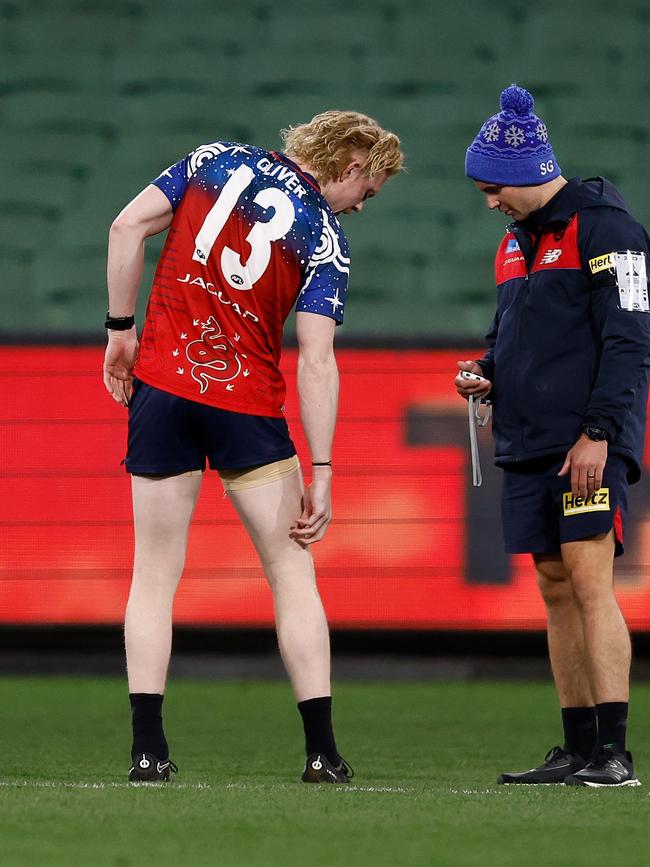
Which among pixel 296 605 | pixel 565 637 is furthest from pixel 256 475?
pixel 565 637

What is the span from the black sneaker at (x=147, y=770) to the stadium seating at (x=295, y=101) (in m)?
4.37

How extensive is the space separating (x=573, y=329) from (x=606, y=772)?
2.96ft

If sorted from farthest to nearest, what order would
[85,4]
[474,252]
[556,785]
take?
[85,4] → [474,252] → [556,785]

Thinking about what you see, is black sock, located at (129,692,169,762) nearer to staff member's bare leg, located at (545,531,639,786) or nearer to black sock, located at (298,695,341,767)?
black sock, located at (298,695,341,767)

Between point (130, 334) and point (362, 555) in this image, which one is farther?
point (362, 555)

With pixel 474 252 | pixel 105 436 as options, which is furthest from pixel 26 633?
pixel 474 252

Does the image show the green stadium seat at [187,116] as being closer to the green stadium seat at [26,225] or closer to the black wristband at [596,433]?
the green stadium seat at [26,225]

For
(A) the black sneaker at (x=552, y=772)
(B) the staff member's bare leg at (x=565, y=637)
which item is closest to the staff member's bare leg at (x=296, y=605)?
(A) the black sneaker at (x=552, y=772)

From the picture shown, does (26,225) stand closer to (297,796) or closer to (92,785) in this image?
(92,785)

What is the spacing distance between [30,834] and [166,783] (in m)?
0.68

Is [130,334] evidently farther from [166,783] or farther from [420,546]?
[420,546]

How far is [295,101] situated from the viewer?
7824mm

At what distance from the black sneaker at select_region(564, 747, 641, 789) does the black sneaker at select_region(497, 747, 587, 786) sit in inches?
5.8

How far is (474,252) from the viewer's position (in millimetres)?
7422
